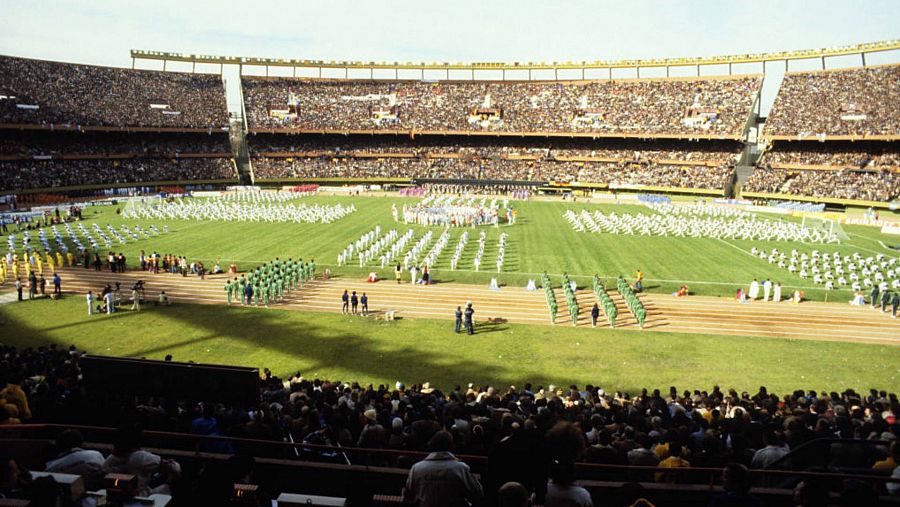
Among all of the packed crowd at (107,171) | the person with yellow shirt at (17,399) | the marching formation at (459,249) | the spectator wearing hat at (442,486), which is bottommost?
the person with yellow shirt at (17,399)

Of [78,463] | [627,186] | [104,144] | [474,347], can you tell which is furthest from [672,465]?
[104,144]

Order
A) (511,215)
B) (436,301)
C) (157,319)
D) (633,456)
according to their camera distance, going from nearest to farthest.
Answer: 1. (633,456)
2. (157,319)
3. (436,301)
4. (511,215)

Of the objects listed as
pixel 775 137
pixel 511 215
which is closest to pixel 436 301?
pixel 511 215

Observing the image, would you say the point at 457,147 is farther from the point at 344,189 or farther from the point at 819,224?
the point at 819,224

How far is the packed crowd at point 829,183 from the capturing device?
57.8 metres

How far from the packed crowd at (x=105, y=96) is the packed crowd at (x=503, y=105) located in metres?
6.07

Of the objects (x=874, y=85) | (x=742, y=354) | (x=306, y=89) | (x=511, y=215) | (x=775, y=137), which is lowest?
(x=742, y=354)

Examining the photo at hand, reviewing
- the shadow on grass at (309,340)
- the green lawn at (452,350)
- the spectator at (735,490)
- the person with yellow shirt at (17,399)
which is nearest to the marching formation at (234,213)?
the shadow on grass at (309,340)

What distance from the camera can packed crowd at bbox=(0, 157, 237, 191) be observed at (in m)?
58.2

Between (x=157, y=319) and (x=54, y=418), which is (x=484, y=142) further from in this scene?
(x=54, y=418)

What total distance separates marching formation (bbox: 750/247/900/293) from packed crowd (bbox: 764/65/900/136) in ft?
117

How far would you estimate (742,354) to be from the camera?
19516mm

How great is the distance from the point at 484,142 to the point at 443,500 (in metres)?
81.3

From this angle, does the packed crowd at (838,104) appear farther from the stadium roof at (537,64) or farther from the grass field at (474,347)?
the grass field at (474,347)
